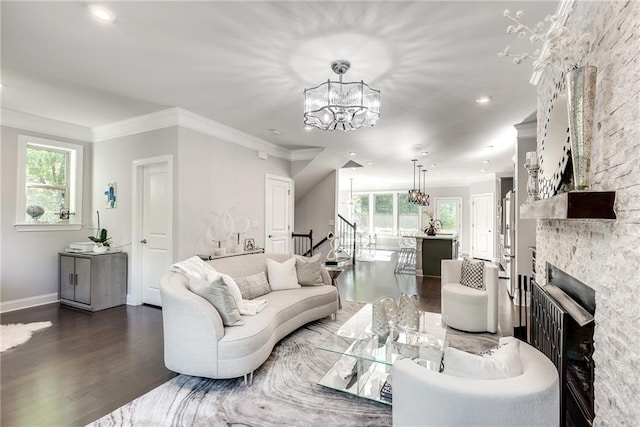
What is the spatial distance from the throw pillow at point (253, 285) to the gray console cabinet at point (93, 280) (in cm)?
242

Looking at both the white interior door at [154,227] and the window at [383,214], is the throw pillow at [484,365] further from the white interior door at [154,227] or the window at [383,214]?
the window at [383,214]

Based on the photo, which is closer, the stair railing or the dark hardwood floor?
the dark hardwood floor

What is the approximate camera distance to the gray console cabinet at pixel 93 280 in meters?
4.36

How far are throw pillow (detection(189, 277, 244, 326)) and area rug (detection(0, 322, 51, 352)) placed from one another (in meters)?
2.28

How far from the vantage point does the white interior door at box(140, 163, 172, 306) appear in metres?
4.45

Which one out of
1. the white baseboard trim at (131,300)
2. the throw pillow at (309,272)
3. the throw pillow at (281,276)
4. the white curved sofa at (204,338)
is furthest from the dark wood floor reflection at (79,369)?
the throw pillow at (309,272)

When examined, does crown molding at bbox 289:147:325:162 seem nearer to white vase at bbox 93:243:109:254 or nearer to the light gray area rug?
white vase at bbox 93:243:109:254

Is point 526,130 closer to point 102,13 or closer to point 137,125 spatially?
point 102,13

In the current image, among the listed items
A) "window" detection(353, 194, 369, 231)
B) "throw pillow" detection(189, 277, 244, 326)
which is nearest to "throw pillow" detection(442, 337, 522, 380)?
"throw pillow" detection(189, 277, 244, 326)

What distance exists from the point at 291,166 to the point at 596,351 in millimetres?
5745

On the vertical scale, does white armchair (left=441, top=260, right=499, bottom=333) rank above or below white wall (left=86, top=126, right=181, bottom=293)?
below

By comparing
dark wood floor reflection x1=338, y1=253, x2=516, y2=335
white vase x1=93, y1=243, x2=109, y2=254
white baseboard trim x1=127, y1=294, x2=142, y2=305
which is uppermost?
white vase x1=93, y1=243, x2=109, y2=254

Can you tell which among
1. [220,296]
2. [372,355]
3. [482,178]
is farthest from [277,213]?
[482,178]

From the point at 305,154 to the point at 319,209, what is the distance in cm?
176
